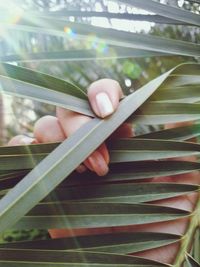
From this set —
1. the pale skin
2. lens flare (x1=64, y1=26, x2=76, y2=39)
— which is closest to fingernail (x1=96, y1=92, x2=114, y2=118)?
the pale skin

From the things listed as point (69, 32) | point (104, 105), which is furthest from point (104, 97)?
point (69, 32)

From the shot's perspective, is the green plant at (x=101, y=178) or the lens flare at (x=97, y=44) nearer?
the green plant at (x=101, y=178)

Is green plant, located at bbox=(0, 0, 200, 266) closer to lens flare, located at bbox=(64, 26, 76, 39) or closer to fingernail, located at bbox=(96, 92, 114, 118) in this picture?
fingernail, located at bbox=(96, 92, 114, 118)

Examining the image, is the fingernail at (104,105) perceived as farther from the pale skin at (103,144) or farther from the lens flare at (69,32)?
the lens flare at (69,32)

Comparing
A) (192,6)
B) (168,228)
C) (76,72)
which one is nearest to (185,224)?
(168,228)

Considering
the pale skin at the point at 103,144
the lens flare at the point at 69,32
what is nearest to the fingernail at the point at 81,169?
the pale skin at the point at 103,144

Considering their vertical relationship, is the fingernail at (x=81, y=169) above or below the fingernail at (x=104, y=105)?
below
